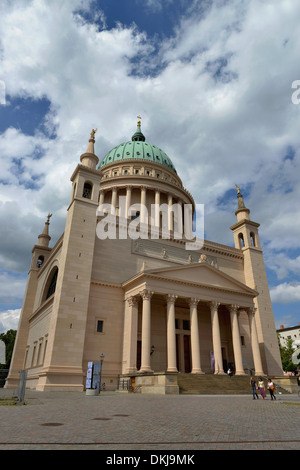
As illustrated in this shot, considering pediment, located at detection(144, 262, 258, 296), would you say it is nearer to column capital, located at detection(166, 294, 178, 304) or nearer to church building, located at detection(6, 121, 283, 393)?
church building, located at detection(6, 121, 283, 393)

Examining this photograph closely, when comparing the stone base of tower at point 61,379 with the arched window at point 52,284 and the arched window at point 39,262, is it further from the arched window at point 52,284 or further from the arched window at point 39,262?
the arched window at point 39,262

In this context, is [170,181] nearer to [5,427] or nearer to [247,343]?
[247,343]

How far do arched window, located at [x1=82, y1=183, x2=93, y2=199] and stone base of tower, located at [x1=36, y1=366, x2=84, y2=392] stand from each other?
60.8 ft

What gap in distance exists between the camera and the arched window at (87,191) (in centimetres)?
3625

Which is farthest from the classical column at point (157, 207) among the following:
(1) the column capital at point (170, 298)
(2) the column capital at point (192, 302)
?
(1) the column capital at point (170, 298)

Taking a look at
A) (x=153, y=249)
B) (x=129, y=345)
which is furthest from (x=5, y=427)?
(x=153, y=249)

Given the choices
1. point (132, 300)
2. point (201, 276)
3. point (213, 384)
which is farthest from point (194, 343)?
point (201, 276)

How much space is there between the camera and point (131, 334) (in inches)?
1190

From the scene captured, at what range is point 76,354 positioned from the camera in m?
28.0

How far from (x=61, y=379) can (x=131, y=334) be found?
733cm

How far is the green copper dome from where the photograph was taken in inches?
2532

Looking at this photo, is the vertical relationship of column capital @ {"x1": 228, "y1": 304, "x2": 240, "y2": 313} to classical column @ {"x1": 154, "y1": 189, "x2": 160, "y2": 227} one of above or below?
below

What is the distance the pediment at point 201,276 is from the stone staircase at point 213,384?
934 centimetres

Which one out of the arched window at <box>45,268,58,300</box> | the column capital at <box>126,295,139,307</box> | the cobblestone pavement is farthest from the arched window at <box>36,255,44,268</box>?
the cobblestone pavement
